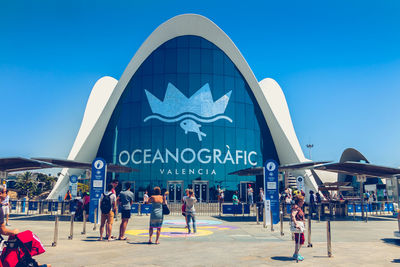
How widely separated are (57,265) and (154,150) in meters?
28.4

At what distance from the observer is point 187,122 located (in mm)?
35500

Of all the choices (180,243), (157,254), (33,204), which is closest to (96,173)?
(180,243)

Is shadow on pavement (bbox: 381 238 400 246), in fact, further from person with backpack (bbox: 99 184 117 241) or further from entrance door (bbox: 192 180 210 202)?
entrance door (bbox: 192 180 210 202)

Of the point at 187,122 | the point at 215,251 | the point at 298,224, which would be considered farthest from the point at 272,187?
the point at 187,122

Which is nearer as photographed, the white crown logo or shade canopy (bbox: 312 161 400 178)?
shade canopy (bbox: 312 161 400 178)

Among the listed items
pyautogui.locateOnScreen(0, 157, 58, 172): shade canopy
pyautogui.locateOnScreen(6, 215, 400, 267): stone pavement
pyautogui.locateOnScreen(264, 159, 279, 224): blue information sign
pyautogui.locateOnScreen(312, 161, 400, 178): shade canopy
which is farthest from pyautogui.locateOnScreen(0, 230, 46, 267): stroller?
pyautogui.locateOnScreen(312, 161, 400, 178): shade canopy

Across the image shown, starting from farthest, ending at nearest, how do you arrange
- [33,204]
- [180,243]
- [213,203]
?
[213,203], [33,204], [180,243]

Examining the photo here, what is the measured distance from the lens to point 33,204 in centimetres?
2412

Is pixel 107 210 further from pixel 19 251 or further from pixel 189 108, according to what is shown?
pixel 189 108

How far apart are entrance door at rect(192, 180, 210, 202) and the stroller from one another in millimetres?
28432

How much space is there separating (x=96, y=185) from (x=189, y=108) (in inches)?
834

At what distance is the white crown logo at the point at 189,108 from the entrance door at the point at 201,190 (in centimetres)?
460

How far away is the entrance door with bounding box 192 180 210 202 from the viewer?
34031mm

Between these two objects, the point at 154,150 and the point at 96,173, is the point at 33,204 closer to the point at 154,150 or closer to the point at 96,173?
the point at 96,173
